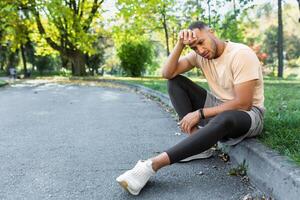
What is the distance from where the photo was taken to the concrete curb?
7.83 feet

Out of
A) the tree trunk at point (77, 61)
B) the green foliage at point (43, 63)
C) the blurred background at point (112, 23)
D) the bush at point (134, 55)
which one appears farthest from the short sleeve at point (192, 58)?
the green foliage at point (43, 63)

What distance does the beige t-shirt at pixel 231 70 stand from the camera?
10.1 ft

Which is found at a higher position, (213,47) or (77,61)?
(213,47)

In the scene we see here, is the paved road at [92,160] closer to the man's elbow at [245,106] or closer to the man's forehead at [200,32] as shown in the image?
the man's elbow at [245,106]

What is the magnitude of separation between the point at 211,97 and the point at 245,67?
0.62 m

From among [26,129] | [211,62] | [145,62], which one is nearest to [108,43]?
[145,62]

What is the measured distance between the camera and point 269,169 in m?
2.71

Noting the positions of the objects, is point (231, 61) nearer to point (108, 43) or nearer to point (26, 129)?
point (26, 129)

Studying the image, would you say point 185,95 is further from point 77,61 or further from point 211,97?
point 77,61

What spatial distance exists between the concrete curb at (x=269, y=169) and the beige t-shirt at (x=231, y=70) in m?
0.43

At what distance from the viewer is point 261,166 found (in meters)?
2.87

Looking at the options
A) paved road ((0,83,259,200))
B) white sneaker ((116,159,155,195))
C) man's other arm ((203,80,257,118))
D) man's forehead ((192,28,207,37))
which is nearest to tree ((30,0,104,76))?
paved road ((0,83,259,200))

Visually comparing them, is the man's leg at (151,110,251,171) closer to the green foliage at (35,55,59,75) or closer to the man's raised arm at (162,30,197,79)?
the man's raised arm at (162,30,197,79)

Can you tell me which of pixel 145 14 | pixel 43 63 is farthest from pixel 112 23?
pixel 43 63
